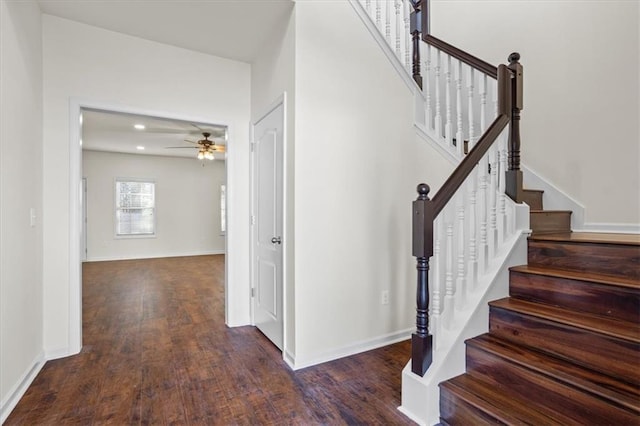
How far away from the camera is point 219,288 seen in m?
4.94

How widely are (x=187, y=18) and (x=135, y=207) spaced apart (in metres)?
6.75

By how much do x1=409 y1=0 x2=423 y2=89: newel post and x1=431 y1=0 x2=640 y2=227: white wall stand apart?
0.89m

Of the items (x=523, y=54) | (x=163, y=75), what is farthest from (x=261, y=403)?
(x=523, y=54)

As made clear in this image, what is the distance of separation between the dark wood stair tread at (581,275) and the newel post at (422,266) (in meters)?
0.67

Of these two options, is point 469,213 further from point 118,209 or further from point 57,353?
point 118,209

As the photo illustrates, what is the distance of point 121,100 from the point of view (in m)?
2.82

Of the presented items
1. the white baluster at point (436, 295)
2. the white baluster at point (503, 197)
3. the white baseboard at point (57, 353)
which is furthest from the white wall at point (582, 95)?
the white baseboard at point (57, 353)

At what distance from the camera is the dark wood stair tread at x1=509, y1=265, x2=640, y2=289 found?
5.12 ft

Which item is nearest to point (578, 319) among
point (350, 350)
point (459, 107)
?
point (350, 350)

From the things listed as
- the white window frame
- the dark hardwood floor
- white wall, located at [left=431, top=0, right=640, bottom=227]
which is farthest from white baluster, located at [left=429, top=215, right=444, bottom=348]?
the white window frame

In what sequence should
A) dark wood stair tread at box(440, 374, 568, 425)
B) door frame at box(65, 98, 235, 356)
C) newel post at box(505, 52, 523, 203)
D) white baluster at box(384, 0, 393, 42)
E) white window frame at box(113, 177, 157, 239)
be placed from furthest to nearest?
white window frame at box(113, 177, 157, 239) → white baluster at box(384, 0, 393, 42) → door frame at box(65, 98, 235, 356) → newel post at box(505, 52, 523, 203) → dark wood stair tread at box(440, 374, 568, 425)

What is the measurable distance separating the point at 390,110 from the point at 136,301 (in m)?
3.93

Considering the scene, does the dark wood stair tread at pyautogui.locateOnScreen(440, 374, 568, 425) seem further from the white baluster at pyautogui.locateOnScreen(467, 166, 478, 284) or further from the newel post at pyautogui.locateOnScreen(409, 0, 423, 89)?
the newel post at pyautogui.locateOnScreen(409, 0, 423, 89)

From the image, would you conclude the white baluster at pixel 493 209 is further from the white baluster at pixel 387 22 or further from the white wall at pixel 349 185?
the white baluster at pixel 387 22
